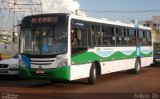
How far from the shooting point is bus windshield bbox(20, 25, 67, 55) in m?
15.1

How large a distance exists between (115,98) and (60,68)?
3.06 meters

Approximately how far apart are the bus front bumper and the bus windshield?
2.11ft

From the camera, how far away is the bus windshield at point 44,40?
15.1m

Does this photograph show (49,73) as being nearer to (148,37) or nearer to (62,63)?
(62,63)

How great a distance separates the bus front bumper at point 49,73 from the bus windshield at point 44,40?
64 cm

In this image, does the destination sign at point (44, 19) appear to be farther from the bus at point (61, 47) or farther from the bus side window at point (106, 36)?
the bus side window at point (106, 36)

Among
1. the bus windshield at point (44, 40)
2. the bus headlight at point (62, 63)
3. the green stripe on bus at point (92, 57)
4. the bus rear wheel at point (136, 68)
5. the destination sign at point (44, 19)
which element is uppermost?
the destination sign at point (44, 19)

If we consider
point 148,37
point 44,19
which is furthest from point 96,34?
point 148,37

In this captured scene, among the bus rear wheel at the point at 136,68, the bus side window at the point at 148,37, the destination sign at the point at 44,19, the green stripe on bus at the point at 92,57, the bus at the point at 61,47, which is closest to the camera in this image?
the bus at the point at 61,47

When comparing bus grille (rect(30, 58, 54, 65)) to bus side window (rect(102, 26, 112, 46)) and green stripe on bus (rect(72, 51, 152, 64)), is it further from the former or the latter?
bus side window (rect(102, 26, 112, 46))

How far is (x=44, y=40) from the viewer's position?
15.3 metres

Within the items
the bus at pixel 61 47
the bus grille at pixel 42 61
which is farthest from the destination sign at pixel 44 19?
the bus grille at pixel 42 61

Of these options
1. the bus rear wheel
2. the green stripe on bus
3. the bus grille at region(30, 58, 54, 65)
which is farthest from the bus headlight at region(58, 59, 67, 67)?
the bus rear wheel

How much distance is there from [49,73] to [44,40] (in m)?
1.28
